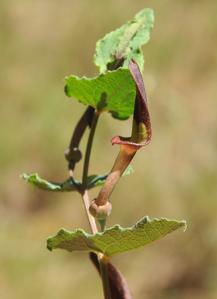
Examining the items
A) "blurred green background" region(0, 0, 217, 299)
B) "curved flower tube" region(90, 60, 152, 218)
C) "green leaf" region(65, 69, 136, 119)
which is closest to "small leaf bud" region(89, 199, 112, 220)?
"curved flower tube" region(90, 60, 152, 218)

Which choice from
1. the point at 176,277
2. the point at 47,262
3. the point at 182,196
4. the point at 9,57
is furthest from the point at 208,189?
the point at 9,57

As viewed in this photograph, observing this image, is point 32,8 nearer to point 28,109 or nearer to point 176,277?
point 28,109

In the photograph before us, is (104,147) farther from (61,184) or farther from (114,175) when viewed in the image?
(114,175)

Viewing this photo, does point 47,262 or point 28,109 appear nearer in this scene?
point 47,262

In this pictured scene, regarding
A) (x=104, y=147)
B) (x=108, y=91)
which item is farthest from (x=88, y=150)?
(x=104, y=147)

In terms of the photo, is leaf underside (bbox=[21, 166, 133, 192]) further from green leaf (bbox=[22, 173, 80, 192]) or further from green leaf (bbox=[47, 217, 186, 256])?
green leaf (bbox=[47, 217, 186, 256])

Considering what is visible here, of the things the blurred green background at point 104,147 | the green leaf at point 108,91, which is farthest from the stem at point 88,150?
the blurred green background at point 104,147
